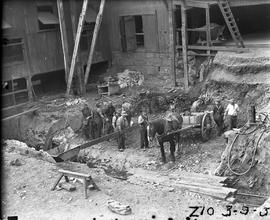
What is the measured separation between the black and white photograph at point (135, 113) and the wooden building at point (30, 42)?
58mm

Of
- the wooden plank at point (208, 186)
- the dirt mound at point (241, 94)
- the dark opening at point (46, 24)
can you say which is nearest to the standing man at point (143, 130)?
the dirt mound at point (241, 94)

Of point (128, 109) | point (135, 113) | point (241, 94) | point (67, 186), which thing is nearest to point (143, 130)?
point (128, 109)

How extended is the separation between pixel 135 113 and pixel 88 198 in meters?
8.27

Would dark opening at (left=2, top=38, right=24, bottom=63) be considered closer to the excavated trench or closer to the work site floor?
the excavated trench

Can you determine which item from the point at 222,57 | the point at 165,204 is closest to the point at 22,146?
the point at 165,204

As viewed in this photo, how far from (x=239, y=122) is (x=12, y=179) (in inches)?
337

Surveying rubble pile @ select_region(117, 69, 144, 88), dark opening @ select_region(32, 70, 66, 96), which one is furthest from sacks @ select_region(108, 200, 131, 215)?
dark opening @ select_region(32, 70, 66, 96)

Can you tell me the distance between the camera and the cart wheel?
1572cm

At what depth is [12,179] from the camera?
42.1 feet

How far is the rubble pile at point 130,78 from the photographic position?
22.1 m

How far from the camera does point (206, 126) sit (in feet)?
52.0

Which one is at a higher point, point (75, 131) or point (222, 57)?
point (222, 57)

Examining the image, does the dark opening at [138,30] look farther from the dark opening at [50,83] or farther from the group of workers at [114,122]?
the group of workers at [114,122]

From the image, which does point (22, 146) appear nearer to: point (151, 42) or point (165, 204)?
point (165, 204)
